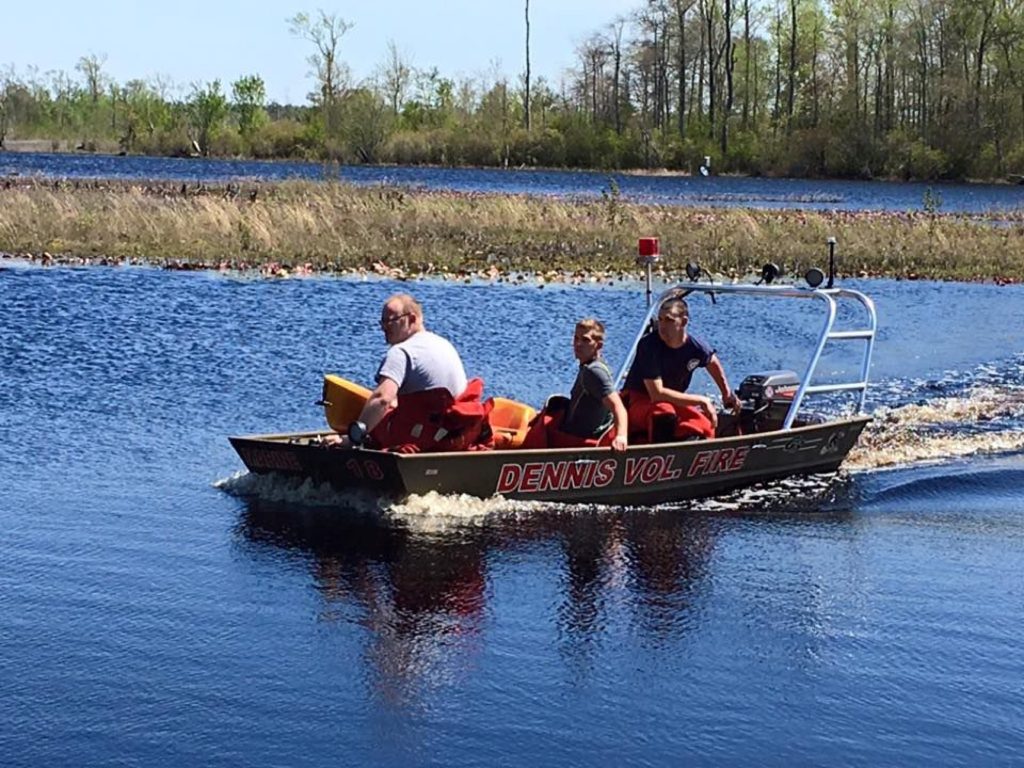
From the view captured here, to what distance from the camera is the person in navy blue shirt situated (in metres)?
14.1

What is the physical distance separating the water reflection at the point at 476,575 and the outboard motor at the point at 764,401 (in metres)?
2.26

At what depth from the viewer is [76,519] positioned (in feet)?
40.5

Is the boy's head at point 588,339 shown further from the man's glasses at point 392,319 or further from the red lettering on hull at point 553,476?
the man's glasses at point 392,319

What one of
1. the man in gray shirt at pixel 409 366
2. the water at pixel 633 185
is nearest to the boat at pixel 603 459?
the man in gray shirt at pixel 409 366

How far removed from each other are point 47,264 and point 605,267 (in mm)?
10917

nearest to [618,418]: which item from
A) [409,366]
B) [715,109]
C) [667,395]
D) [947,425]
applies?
[667,395]

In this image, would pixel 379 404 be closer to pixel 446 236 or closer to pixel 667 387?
pixel 667 387

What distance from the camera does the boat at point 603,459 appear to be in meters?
12.6

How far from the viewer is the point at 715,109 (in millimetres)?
111375

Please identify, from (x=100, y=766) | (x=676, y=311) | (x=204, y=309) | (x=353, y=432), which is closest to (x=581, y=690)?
(x=100, y=766)

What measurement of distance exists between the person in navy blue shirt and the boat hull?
42 cm

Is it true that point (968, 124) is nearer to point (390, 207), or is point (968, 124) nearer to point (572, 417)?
point (390, 207)

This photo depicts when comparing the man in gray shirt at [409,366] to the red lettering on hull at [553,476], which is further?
the red lettering on hull at [553,476]

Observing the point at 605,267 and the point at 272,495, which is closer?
the point at 272,495
